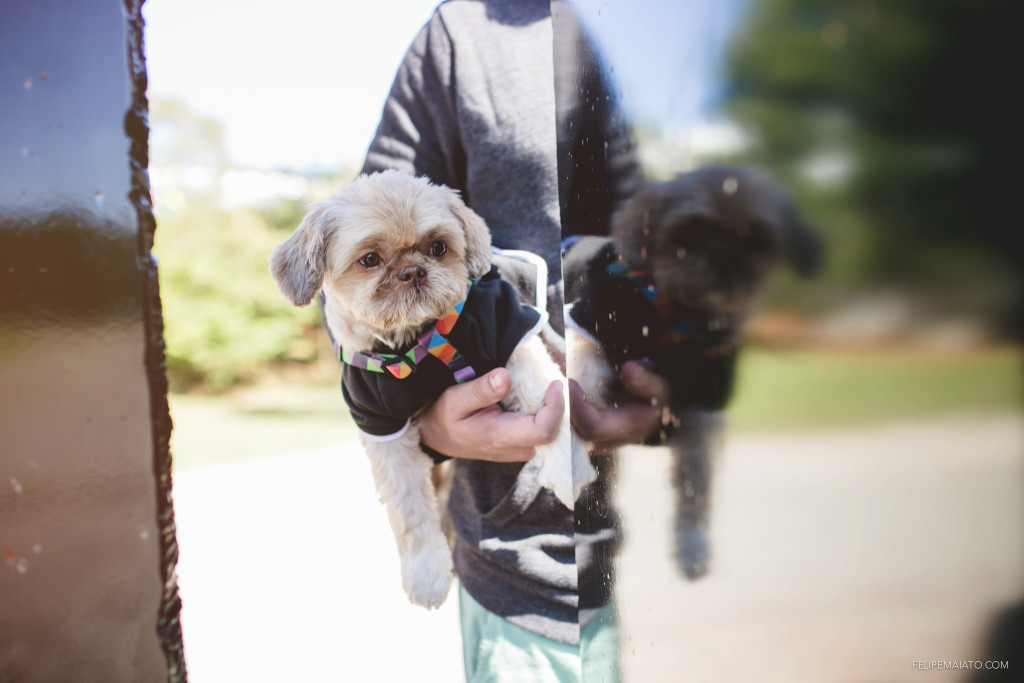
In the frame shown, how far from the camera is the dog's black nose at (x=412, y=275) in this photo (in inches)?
77.5

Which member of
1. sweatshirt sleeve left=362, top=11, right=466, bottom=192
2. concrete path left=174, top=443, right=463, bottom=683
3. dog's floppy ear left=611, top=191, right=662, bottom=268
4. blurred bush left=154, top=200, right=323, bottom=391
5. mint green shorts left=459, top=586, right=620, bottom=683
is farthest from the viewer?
blurred bush left=154, top=200, right=323, bottom=391

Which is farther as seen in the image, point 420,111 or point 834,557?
point 420,111

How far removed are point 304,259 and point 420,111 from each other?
0.77 metres

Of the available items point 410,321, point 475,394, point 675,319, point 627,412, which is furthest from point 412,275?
point 675,319

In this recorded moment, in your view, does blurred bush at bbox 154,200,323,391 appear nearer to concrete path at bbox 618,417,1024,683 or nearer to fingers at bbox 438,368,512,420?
fingers at bbox 438,368,512,420

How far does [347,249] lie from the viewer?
6.93 feet

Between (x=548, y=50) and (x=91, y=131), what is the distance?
156 cm

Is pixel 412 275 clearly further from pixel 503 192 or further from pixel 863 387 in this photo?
pixel 863 387

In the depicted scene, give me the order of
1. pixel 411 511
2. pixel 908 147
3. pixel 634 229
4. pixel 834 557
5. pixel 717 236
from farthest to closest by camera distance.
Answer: pixel 411 511, pixel 634 229, pixel 717 236, pixel 834 557, pixel 908 147

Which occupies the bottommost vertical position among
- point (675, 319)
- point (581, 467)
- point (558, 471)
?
point (558, 471)

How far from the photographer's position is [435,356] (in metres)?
1.95

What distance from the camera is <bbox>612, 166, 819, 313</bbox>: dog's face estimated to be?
71 centimetres

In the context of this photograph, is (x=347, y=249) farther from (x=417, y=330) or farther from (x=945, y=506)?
(x=945, y=506)

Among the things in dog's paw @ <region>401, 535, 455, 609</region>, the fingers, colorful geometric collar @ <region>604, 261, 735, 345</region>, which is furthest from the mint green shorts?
colorful geometric collar @ <region>604, 261, 735, 345</region>
